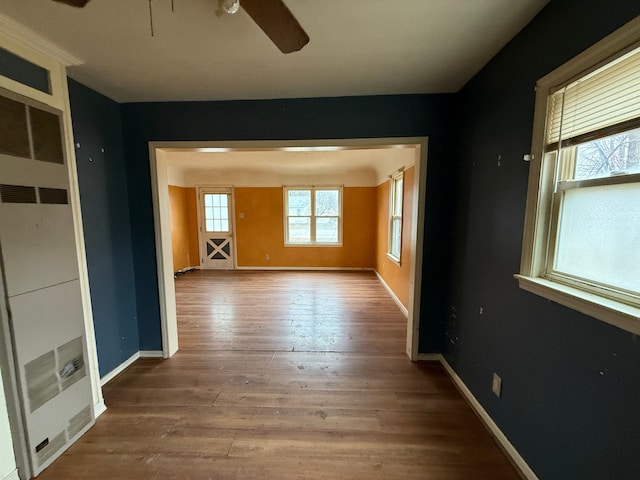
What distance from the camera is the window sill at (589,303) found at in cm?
87

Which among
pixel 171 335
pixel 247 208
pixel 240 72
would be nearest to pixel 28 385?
pixel 171 335

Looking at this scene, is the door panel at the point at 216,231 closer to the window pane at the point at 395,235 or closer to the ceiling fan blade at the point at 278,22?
the window pane at the point at 395,235

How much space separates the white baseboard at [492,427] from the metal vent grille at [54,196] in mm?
3028

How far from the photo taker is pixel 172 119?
2.30m

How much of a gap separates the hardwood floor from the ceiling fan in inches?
86.5

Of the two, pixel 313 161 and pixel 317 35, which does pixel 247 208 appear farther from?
pixel 317 35

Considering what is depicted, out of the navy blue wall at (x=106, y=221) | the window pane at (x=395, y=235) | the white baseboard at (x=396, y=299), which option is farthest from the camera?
the window pane at (x=395, y=235)

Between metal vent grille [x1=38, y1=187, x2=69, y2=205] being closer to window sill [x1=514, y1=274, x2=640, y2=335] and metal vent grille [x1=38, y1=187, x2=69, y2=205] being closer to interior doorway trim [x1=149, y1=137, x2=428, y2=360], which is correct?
interior doorway trim [x1=149, y1=137, x2=428, y2=360]

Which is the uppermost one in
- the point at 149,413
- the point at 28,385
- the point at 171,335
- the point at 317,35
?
the point at 317,35

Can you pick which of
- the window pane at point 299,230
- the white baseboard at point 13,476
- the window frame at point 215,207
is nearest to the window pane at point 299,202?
the window pane at point 299,230

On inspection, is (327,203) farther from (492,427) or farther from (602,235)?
(602,235)

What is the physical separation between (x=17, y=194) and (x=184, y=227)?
534 centimetres

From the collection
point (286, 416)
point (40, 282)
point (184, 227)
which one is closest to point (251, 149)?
point (40, 282)

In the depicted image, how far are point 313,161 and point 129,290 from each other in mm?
3834
